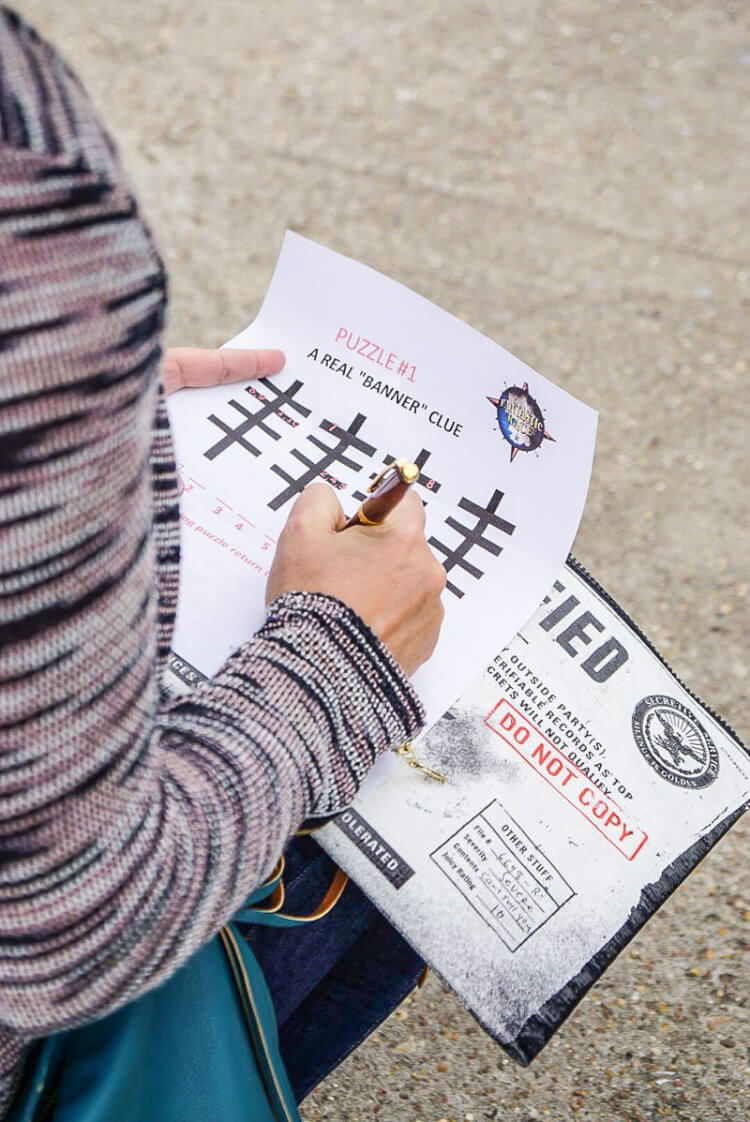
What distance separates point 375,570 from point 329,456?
0.61 feet

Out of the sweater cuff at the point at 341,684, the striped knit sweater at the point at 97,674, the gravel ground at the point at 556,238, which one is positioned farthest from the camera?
the gravel ground at the point at 556,238

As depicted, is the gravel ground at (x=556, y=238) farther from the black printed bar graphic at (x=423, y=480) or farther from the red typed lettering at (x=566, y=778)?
the black printed bar graphic at (x=423, y=480)

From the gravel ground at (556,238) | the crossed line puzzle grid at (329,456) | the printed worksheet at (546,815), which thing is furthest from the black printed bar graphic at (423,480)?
the gravel ground at (556,238)

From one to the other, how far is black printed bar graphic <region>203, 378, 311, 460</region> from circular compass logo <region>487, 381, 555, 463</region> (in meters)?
0.18

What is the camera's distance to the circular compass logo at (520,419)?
0.83 metres

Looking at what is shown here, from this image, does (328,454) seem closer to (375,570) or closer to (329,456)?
(329,456)

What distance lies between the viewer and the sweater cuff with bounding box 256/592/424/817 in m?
0.60

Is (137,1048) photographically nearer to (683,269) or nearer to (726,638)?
(726,638)

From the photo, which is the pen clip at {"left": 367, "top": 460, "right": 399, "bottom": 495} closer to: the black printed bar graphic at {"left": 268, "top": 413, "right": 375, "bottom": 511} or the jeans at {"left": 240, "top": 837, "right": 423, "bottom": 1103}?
the black printed bar graphic at {"left": 268, "top": 413, "right": 375, "bottom": 511}

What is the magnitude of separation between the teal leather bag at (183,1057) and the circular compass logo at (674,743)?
0.32 metres

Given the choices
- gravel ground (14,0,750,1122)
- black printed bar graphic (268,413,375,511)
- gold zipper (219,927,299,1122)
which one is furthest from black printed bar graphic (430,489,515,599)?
gravel ground (14,0,750,1122)

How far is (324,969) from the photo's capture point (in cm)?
87

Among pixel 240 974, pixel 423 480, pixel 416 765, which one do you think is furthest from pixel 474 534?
pixel 240 974

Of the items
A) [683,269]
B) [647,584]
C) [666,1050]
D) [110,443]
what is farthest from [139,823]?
[683,269]
